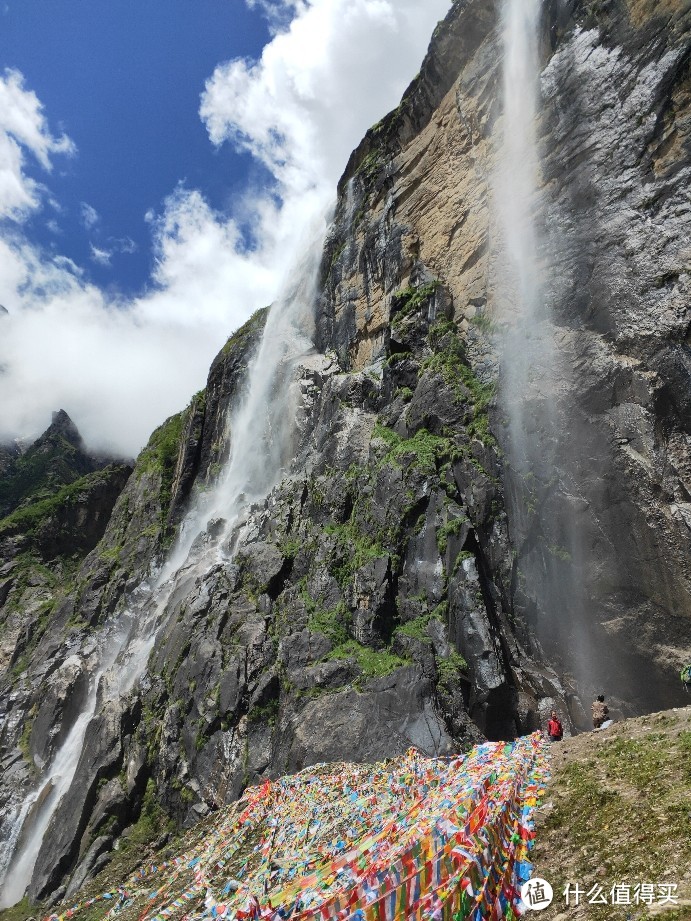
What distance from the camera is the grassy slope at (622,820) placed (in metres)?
4.66

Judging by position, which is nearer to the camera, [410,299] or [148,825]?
[148,825]

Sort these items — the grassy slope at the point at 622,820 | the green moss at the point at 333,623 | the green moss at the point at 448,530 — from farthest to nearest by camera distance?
the green moss at the point at 333,623
the green moss at the point at 448,530
the grassy slope at the point at 622,820

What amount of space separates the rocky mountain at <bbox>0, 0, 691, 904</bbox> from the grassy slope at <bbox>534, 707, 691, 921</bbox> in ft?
17.3

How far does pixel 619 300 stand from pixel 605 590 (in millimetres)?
8149

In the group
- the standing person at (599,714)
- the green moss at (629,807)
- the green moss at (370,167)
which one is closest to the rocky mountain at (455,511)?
the standing person at (599,714)

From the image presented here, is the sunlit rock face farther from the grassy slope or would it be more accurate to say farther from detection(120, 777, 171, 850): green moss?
detection(120, 777, 171, 850): green moss

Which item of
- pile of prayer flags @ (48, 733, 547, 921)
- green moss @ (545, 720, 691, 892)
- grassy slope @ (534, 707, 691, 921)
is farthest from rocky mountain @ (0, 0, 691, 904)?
green moss @ (545, 720, 691, 892)

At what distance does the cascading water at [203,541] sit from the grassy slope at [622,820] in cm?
1885

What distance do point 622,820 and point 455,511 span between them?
35.3ft

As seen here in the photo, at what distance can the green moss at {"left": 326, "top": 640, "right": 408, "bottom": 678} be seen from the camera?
14.6m

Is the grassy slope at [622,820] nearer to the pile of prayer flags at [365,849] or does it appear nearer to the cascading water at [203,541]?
the pile of prayer flags at [365,849]

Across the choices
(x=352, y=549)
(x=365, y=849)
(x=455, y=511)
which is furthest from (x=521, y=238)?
(x=365, y=849)

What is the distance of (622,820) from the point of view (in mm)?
5773

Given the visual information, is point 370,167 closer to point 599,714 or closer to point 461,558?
point 461,558
